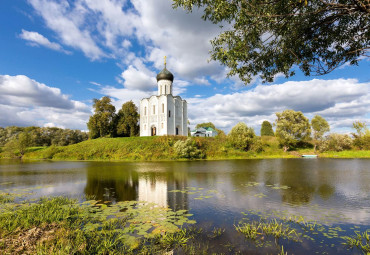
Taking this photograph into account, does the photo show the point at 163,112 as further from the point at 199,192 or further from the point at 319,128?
the point at 199,192

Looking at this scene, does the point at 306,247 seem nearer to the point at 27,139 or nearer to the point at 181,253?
the point at 181,253

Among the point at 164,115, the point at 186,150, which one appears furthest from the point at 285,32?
the point at 164,115

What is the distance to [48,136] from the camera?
7262cm

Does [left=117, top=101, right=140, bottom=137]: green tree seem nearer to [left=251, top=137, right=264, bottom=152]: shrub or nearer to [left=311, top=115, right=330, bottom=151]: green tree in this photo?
[left=251, top=137, right=264, bottom=152]: shrub

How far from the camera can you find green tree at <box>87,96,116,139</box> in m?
50.5

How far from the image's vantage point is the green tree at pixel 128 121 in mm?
53278

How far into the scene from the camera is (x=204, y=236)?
16.8 feet

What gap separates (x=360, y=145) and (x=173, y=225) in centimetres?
5582

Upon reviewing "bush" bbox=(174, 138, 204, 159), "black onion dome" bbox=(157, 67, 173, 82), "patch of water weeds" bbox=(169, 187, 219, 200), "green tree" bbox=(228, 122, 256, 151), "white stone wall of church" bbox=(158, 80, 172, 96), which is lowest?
"patch of water weeds" bbox=(169, 187, 219, 200)

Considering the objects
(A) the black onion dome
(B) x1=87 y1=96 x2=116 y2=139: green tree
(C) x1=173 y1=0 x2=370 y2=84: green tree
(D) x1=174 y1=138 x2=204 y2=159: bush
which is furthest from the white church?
(C) x1=173 y1=0 x2=370 y2=84: green tree

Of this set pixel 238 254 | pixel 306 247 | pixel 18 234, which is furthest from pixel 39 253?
pixel 306 247

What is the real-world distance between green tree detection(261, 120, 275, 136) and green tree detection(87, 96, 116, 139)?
5091cm

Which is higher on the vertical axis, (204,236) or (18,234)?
(18,234)

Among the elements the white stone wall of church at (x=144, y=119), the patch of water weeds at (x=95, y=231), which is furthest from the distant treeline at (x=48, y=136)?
the patch of water weeds at (x=95, y=231)
